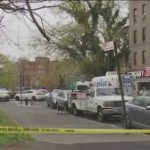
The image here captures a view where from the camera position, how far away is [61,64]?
7012 centimetres

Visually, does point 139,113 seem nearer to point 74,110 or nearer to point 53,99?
point 74,110

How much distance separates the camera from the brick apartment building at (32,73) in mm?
113688

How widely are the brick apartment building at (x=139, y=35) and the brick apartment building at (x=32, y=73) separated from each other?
32828 mm

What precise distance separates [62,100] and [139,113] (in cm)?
1829

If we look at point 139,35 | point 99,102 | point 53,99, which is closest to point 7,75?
point 139,35

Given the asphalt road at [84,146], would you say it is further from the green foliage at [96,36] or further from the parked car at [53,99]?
the green foliage at [96,36]

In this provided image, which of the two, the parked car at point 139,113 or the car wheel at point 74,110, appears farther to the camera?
the car wheel at point 74,110

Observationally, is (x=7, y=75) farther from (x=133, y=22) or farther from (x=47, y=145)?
(x=47, y=145)

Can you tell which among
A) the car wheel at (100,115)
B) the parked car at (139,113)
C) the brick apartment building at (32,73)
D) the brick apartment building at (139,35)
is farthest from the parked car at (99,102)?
the brick apartment building at (32,73)

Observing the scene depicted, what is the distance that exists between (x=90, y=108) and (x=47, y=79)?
264 ft

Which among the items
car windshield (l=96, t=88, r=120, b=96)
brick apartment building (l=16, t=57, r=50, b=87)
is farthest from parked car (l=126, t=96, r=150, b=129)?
brick apartment building (l=16, t=57, r=50, b=87)

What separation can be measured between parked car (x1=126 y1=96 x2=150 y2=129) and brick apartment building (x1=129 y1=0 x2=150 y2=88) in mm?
48430

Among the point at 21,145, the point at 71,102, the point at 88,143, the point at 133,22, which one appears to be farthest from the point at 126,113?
the point at 133,22

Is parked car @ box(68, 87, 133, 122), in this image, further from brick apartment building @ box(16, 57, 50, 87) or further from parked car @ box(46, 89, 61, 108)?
brick apartment building @ box(16, 57, 50, 87)
